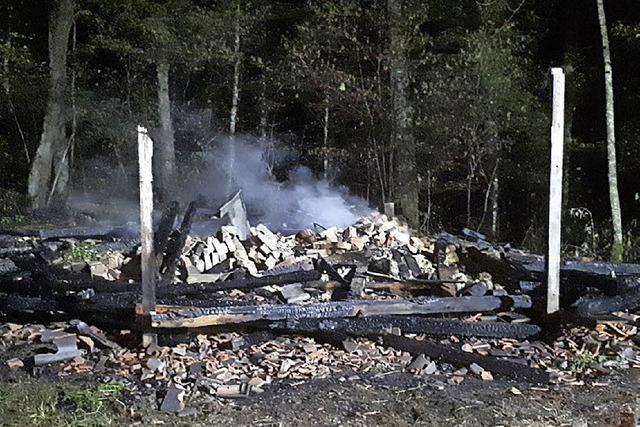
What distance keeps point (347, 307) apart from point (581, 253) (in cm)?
830

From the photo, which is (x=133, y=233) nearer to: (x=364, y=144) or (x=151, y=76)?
(x=364, y=144)

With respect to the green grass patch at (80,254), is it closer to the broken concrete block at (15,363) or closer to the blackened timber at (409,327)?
the broken concrete block at (15,363)

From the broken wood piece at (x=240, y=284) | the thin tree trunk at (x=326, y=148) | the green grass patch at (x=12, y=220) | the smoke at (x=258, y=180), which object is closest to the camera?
the broken wood piece at (x=240, y=284)

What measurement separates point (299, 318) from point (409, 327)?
1022 millimetres

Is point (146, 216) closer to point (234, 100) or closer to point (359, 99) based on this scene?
point (359, 99)

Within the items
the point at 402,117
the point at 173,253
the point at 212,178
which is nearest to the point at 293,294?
the point at 173,253

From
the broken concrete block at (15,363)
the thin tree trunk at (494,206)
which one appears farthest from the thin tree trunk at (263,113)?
the broken concrete block at (15,363)

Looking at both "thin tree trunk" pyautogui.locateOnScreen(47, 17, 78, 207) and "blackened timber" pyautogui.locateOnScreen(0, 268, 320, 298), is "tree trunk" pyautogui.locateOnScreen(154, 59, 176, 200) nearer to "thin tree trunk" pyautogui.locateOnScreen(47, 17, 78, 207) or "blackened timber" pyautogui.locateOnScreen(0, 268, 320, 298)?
"thin tree trunk" pyautogui.locateOnScreen(47, 17, 78, 207)

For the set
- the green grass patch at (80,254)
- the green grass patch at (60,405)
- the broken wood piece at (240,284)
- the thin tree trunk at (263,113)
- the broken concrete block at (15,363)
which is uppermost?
the thin tree trunk at (263,113)

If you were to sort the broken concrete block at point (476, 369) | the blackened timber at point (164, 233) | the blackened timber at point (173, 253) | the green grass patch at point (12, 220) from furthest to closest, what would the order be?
the green grass patch at point (12, 220)
the blackened timber at point (164, 233)
the blackened timber at point (173, 253)
the broken concrete block at point (476, 369)

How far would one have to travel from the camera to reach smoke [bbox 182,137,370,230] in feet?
51.2

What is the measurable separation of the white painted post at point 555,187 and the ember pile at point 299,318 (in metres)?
0.30

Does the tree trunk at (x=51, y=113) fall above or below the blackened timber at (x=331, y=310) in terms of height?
above

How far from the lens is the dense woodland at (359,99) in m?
16.0
